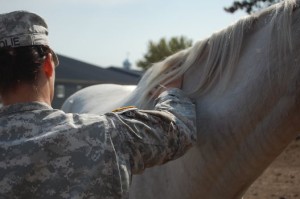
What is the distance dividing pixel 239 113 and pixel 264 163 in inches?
10.5

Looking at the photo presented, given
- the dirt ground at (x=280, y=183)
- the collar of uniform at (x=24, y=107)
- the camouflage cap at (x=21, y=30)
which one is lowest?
the dirt ground at (x=280, y=183)

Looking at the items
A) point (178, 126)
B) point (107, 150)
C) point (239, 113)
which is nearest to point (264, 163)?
point (239, 113)

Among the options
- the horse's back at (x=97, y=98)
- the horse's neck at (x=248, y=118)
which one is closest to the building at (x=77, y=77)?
the horse's back at (x=97, y=98)

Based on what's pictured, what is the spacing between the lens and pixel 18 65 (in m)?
1.67

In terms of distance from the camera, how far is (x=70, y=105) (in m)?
5.40

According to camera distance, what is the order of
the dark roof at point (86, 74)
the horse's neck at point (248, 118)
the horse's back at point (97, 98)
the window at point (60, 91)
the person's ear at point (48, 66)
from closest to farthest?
the person's ear at point (48, 66) → the horse's neck at point (248, 118) → the horse's back at point (97, 98) → the window at point (60, 91) → the dark roof at point (86, 74)

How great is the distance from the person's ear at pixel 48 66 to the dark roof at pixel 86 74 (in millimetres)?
26486

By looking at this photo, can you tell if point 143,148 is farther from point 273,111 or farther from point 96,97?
point 96,97

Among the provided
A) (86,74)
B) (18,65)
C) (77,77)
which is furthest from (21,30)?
(86,74)

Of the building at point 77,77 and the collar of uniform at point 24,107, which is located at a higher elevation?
the collar of uniform at point 24,107

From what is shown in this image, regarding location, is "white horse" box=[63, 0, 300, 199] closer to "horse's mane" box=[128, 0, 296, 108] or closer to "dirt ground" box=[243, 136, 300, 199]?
"horse's mane" box=[128, 0, 296, 108]

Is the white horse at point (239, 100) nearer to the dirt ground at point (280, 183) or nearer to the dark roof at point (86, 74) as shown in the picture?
the dirt ground at point (280, 183)

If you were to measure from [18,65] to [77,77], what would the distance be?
29.1 m

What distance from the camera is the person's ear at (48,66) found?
1736 mm
